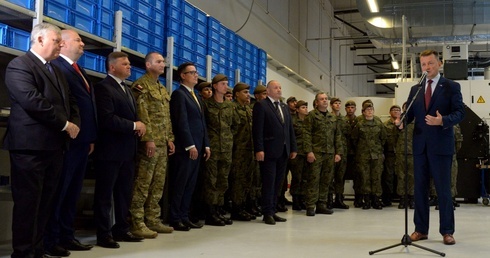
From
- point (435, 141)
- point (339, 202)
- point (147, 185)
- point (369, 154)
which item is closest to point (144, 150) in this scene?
point (147, 185)

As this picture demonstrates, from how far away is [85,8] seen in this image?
3.65 m

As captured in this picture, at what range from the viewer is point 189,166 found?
167 inches

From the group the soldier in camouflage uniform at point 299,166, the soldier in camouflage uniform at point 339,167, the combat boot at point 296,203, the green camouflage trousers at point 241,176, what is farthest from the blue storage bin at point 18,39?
the soldier in camouflage uniform at point 339,167

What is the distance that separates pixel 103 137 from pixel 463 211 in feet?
16.5

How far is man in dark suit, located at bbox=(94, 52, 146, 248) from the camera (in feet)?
11.2

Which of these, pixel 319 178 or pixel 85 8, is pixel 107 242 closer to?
pixel 85 8

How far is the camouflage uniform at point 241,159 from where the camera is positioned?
5082 mm

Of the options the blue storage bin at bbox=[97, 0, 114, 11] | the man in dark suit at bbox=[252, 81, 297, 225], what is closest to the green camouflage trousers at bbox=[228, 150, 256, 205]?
the man in dark suit at bbox=[252, 81, 297, 225]

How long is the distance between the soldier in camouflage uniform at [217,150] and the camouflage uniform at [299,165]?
1.54 meters

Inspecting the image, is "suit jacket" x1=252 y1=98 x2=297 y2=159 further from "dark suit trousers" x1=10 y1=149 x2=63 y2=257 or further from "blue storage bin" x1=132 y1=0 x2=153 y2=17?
"dark suit trousers" x1=10 y1=149 x2=63 y2=257

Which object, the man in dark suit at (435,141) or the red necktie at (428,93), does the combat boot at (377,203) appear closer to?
the man in dark suit at (435,141)

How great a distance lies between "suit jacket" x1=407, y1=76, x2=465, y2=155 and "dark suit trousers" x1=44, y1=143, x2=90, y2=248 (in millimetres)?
2421

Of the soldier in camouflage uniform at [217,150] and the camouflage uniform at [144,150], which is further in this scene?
the soldier in camouflage uniform at [217,150]

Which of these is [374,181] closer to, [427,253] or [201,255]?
[427,253]
